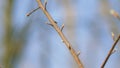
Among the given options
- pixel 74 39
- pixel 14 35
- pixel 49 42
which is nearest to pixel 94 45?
pixel 74 39

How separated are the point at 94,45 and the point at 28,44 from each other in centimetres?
108

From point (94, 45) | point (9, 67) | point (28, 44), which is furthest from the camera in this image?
point (28, 44)

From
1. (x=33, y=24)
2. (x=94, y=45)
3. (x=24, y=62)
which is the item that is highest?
Result: (x=33, y=24)

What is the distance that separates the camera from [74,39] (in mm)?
5645

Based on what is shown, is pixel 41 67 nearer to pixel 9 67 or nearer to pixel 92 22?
pixel 9 67

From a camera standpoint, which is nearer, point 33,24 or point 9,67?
point 9,67

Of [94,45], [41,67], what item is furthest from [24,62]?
[94,45]

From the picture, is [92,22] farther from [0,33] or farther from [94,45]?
[0,33]

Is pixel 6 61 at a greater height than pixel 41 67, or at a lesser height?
greater

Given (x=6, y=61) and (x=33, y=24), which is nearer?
(x=6, y=61)

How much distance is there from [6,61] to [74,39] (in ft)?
3.55

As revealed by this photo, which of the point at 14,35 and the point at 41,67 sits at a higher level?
the point at 14,35

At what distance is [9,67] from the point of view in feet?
17.0

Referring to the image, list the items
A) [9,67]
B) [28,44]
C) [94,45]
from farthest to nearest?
[28,44], [94,45], [9,67]
